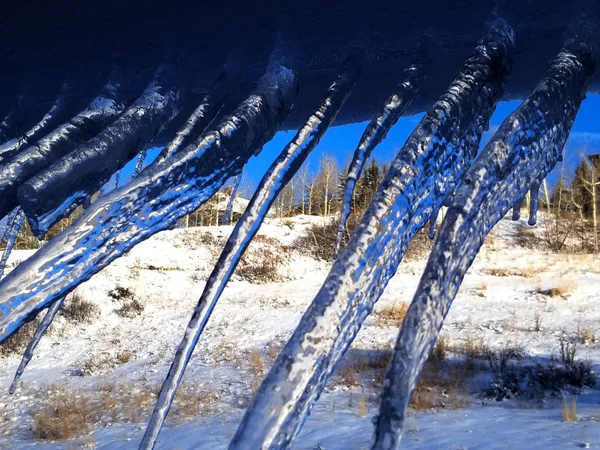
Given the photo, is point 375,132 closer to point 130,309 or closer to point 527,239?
point 130,309

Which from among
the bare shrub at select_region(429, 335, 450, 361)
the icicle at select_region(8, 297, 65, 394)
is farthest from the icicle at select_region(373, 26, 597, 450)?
the bare shrub at select_region(429, 335, 450, 361)

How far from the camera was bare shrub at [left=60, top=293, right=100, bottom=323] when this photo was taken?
13594mm

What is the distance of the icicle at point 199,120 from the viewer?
44.3 inches

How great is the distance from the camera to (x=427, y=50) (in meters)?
1.18

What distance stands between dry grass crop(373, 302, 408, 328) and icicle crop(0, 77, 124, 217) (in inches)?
413

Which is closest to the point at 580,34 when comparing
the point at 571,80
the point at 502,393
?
the point at 571,80

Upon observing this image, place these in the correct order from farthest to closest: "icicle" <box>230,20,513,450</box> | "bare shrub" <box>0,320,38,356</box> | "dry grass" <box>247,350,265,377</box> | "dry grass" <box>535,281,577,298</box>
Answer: "dry grass" <box>535,281,577,298</box>
"bare shrub" <box>0,320,38,356</box>
"dry grass" <box>247,350,265,377</box>
"icicle" <box>230,20,513,450</box>

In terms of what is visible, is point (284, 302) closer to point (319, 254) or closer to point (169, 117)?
point (319, 254)

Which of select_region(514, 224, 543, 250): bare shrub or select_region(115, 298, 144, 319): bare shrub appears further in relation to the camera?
select_region(514, 224, 543, 250): bare shrub

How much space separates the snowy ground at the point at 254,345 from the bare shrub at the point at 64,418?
134mm

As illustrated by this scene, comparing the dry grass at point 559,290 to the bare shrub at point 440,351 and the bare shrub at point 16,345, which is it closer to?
the bare shrub at point 440,351

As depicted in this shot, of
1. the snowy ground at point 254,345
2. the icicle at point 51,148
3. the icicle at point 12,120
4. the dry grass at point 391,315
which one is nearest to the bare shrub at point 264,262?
the snowy ground at point 254,345

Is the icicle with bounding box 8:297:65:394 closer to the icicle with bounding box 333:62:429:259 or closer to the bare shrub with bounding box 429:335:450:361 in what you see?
the icicle with bounding box 333:62:429:259

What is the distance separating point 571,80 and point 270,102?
0.62 m
